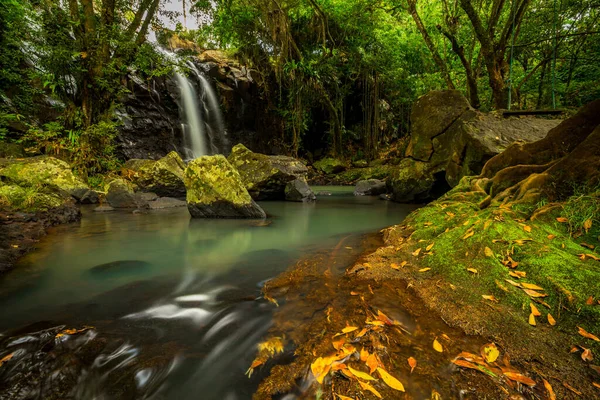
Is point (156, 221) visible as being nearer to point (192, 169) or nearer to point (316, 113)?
point (192, 169)

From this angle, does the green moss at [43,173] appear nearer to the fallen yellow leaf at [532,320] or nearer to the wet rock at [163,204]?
the wet rock at [163,204]

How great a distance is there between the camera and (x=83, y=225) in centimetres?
525

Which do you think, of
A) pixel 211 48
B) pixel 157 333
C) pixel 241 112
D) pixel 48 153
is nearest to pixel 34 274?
pixel 157 333

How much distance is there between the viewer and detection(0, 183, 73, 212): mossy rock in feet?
16.1

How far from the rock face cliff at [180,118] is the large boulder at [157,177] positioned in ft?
14.6

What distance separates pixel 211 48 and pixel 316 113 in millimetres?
9707

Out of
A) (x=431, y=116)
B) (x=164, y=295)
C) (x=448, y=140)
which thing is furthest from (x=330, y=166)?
(x=164, y=295)

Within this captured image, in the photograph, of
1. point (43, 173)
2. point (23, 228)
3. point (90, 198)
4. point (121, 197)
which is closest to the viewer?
point (23, 228)

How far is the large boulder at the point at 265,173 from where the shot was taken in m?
9.13

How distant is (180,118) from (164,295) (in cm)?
1498

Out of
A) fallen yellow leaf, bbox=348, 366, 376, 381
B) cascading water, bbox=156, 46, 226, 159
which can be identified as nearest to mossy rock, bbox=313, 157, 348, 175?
cascading water, bbox=156, 46, 226, 159

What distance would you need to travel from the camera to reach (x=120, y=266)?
10.4ft

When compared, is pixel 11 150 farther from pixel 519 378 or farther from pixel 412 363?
pixel 519 378

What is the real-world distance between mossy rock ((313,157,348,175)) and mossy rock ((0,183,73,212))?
14488 mm
